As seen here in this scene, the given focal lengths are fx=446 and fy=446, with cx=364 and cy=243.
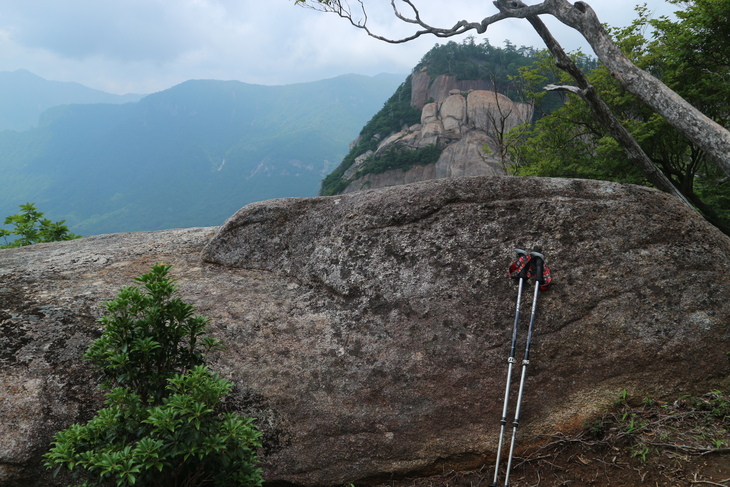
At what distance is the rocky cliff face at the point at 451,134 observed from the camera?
5672cm

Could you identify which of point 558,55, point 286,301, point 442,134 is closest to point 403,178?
point 442,134

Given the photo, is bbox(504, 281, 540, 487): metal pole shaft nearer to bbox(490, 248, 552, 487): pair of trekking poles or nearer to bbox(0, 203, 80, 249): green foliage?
bbox(490, 248, 552, 487): pair of trekking poles

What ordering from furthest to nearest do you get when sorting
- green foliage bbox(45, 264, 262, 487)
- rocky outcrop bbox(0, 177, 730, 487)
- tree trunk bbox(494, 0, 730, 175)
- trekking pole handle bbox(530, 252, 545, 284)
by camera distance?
tree trunk bbox(494, 0, 730, 175)
trekking pole handle bbox(530, 252, 545, 284)
rocky outcrop bbox(0, 177, 730, 487)
green foliage bbox(45, 264, 262, 487)

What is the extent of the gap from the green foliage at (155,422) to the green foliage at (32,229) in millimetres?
13710

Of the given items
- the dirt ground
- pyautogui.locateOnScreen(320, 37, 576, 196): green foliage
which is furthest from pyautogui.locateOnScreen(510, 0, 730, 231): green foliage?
pyautogui.locateOnScreen(320, 37, 576, 196): green foliage

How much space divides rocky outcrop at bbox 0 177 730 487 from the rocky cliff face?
48.2 m

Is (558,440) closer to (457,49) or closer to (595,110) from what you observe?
(595,110)

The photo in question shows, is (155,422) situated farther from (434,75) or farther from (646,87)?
(434,75)

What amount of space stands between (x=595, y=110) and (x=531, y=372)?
6.38 metres

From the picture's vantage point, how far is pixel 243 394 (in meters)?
4.79

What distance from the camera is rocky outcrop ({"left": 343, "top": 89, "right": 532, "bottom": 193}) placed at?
56.8 metres

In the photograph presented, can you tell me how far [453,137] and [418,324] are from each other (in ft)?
202

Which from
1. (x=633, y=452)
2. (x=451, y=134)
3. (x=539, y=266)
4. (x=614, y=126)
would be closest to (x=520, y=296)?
(x=539, y=266)

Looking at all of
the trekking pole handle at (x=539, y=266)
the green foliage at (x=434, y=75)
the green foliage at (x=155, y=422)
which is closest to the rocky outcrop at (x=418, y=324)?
the trekking pole handle at (x=539, y=266)
